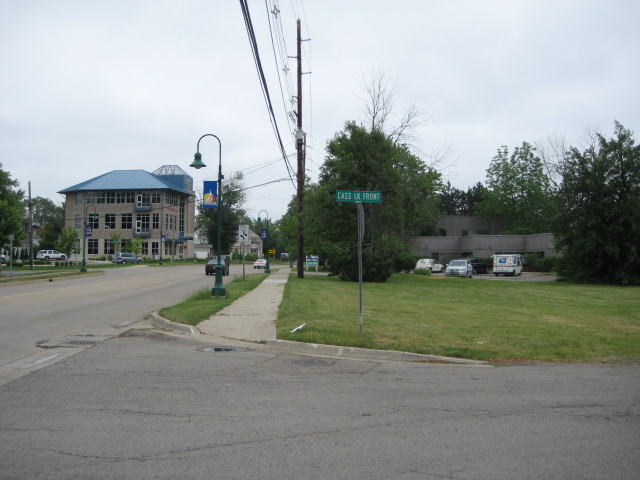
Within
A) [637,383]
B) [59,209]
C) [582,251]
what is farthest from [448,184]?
[637,383]

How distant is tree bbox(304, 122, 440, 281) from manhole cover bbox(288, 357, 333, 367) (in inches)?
905

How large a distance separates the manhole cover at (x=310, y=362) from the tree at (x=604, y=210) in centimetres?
2982

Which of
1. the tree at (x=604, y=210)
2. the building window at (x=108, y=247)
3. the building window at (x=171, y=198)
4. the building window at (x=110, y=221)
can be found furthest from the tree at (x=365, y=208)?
the building window at (x=108, y=247)

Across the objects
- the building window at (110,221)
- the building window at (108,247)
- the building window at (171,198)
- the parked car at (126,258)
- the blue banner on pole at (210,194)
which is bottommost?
the parked car at (126,258)

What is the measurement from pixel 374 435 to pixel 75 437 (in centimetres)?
283

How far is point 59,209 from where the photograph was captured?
132625 mm

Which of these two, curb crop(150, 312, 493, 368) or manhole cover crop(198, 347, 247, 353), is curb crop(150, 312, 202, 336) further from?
curb crop(150, 312, 493, 368)

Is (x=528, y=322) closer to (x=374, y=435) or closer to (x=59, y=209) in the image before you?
(x=374, y=435)

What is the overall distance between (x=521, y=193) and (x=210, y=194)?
65.2 meters

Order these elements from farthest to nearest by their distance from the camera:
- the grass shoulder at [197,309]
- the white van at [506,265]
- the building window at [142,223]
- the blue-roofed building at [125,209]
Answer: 1. the building window at [142,223]
2. the blue-roofed building at [125,209]
3. the white van at [506,265]
4. the grass shoulder at [197,309]

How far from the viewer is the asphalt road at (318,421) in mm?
4312

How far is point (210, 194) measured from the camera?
2145 cm

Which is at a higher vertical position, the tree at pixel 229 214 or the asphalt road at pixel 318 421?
the tree at pixel 229 214

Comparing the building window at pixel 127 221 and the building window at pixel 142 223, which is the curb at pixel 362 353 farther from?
the building window at pixel 127 221
